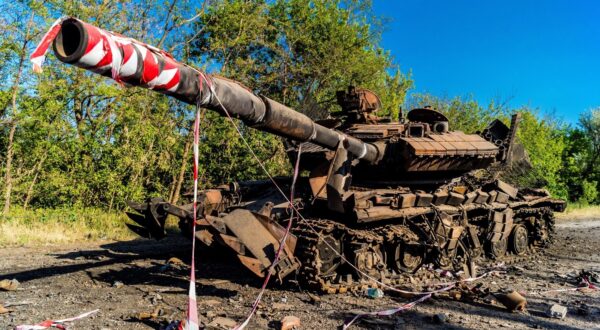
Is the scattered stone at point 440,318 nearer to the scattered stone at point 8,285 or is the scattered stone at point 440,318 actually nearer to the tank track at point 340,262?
the tank track at point 340,262

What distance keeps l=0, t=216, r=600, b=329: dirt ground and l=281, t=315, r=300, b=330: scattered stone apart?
0.10 metres

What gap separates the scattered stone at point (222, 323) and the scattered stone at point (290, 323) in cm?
→ 55

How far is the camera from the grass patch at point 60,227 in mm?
10945

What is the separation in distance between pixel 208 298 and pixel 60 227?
24.5ft

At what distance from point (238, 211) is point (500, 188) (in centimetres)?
637

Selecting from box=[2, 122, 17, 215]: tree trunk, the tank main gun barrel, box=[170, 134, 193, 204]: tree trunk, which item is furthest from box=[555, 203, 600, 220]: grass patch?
box=[2, 122, 17, 215]: tree trunk

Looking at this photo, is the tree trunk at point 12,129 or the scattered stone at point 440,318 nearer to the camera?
the scattered stone at point 440,318

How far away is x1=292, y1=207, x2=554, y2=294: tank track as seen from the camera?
670 cm

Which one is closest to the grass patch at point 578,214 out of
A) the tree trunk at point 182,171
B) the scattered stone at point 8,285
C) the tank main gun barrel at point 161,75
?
the tree trunk at point 182,171

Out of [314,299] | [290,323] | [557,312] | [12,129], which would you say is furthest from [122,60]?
[12,129]

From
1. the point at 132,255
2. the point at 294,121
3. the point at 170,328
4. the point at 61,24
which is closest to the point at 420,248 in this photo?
the point at 294,121

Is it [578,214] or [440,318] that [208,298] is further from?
[578,214]

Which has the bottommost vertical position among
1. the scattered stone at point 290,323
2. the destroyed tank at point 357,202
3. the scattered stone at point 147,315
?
the scattered stone at point 147,315

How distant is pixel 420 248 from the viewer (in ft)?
27.1
